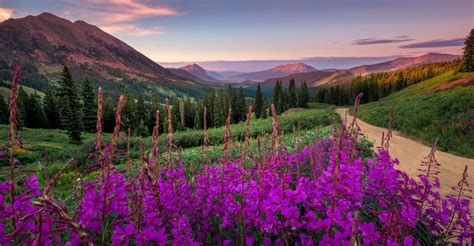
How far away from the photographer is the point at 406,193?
306 cm

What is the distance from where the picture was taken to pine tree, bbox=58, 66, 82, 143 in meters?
37.9

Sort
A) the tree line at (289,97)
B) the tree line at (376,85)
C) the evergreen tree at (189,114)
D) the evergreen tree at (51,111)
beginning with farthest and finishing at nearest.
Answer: the tree line at (376,85), the tree line at (289,97), the evergreen tree at (189,114), the evergreen tree at (51,111)

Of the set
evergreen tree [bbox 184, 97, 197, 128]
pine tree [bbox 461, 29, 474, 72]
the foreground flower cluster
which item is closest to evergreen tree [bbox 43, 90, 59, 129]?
evergreen tree [bbox 184, 97, 197, 128]

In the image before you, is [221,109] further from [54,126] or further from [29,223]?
[29,223]

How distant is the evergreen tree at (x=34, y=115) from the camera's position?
195ft

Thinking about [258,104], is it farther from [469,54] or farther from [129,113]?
[469,54]

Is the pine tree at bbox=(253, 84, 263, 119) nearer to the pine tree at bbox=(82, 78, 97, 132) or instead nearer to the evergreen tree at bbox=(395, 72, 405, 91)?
the pine tree at bbox=(82, 78, 97, 132)

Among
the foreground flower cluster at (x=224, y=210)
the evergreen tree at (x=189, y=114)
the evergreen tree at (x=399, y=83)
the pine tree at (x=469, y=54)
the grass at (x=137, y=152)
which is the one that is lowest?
the evergreen tree at (x=189, y=114)

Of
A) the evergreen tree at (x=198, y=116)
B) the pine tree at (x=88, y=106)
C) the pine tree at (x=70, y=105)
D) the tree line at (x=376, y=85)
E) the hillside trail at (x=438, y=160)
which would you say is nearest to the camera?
the hillside trail at (x=438, y=160)

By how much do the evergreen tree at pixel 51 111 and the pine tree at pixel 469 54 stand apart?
310 feet

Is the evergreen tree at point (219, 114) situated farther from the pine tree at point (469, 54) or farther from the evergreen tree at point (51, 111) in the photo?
the pine tree at point (469, 54)

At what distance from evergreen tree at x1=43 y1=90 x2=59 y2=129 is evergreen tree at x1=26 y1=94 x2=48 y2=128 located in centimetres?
244

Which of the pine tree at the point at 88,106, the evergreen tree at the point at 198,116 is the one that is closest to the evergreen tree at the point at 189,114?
the evergreen tree at the point at 198,116

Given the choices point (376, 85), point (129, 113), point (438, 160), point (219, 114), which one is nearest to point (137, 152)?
point (438, 160)
